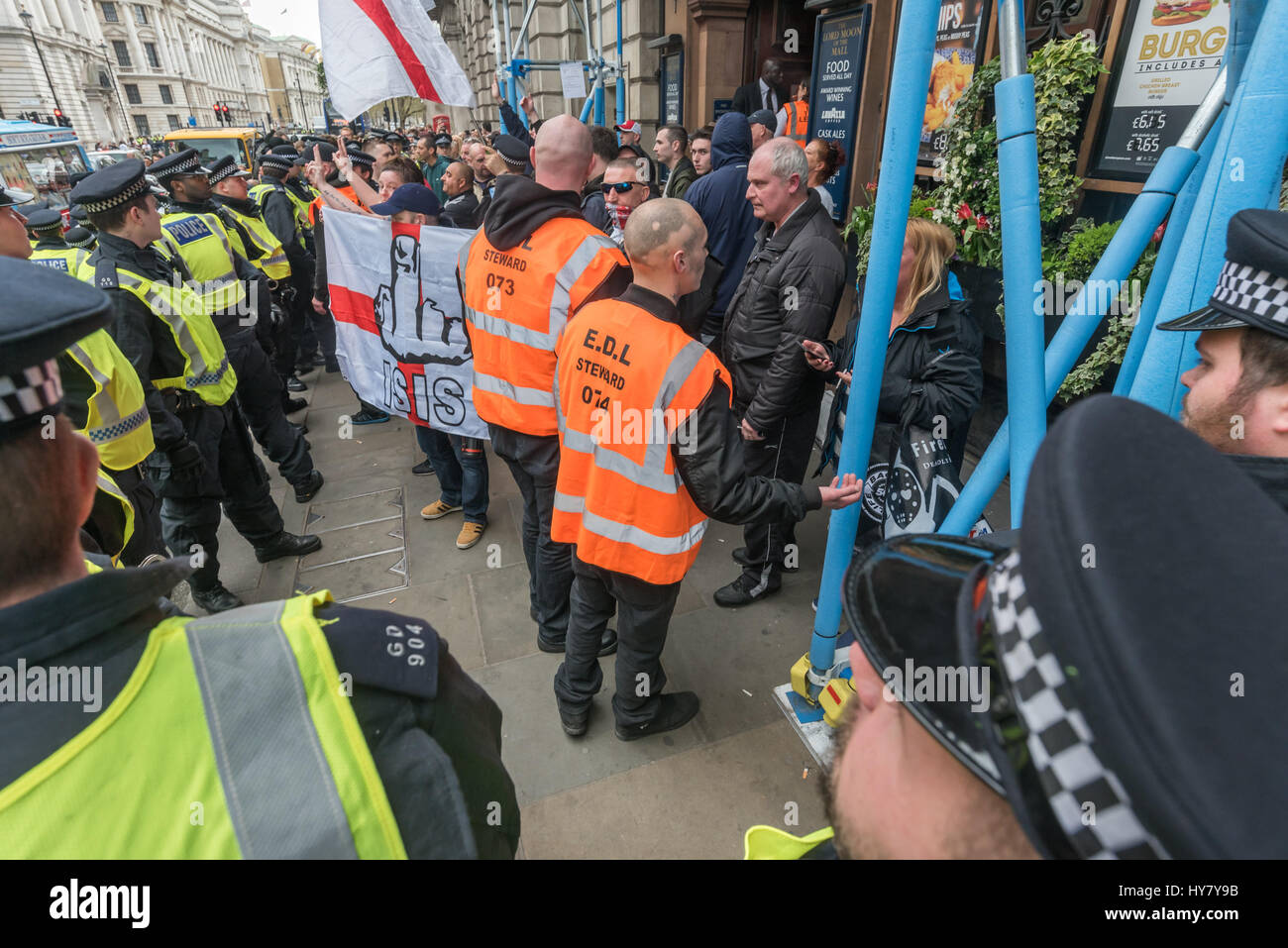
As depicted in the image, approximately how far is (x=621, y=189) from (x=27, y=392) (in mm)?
4356

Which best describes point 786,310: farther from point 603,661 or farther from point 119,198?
point 119,198

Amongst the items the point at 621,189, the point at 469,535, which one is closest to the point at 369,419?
the point at 469,535

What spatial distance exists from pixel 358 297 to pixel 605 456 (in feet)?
10.0

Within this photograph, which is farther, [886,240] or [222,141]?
[222,141]

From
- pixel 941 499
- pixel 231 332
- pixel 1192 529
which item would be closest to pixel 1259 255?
pixel 1192 529

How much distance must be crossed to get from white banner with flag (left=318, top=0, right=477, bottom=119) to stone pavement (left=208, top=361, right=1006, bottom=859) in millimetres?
2659

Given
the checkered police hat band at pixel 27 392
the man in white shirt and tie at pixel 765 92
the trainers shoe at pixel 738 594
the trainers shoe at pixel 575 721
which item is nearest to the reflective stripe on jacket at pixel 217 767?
the checkered police hat band at pixel 27 392

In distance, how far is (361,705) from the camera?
2.79 feet

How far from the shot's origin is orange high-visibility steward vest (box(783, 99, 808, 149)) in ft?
22.0

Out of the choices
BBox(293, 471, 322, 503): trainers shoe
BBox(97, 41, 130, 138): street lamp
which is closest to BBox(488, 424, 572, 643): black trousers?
BBox(293, 471, 322, 503): trainers shoe

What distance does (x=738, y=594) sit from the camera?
3.62 m

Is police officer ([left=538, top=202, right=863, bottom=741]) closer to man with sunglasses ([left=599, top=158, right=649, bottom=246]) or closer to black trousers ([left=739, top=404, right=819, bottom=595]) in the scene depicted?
black trousers ([left=739, top=404, right=819, bottom=595])

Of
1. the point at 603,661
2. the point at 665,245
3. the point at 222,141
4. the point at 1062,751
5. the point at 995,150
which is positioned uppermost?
the point at 222,141

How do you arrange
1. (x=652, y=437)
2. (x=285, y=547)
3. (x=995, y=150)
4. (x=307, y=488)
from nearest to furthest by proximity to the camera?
(x=652, y=437) < (x=995, y=150) < (x=285, y=547) < (x=307, y=488)
